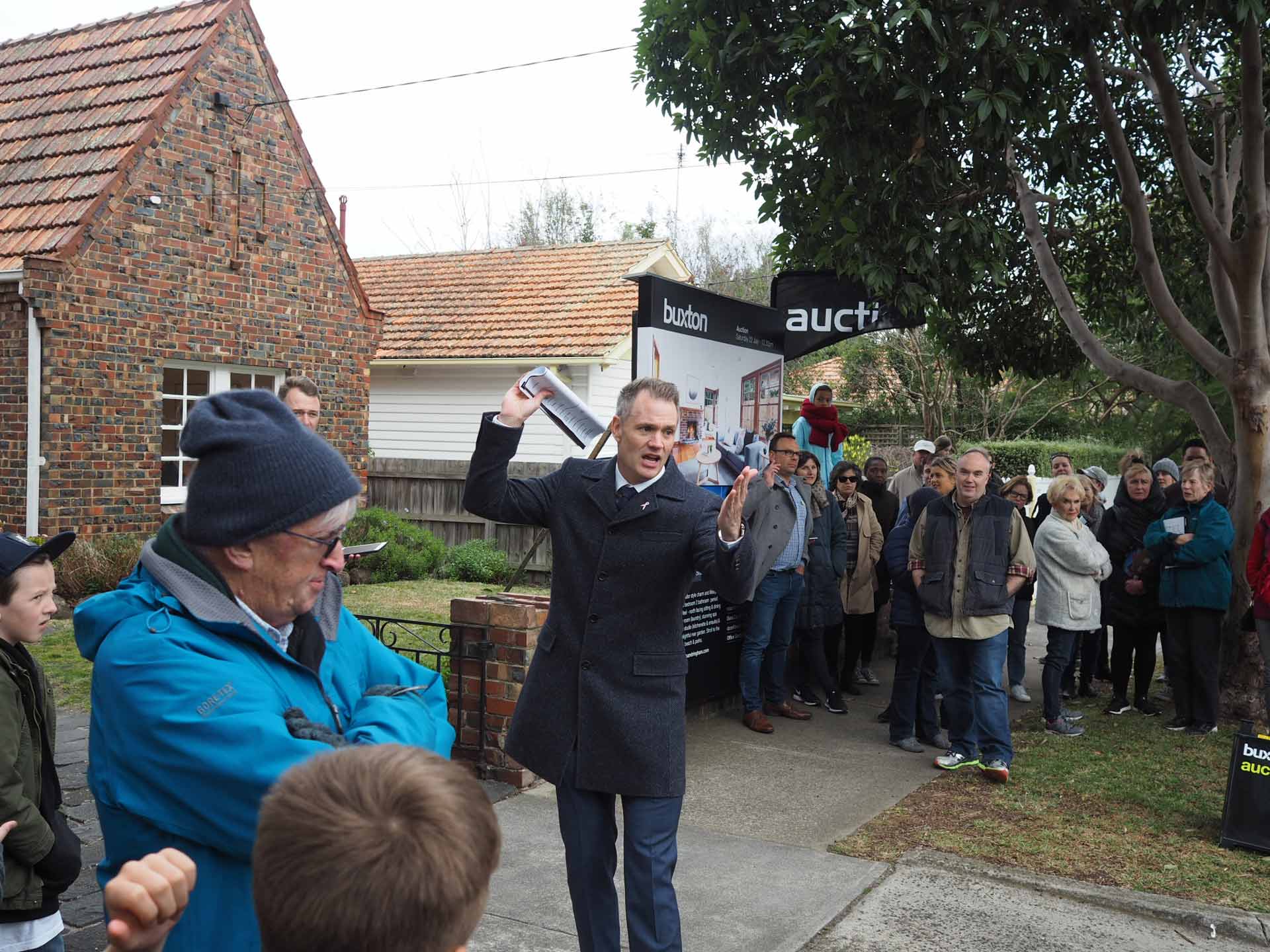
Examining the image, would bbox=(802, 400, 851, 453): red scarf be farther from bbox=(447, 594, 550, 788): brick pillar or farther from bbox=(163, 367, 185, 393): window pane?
bbox=(163, 367, 185, 393): window pane

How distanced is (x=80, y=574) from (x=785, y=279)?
289 inches

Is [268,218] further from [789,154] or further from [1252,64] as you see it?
[1252,64]

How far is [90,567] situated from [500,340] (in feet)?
30.0

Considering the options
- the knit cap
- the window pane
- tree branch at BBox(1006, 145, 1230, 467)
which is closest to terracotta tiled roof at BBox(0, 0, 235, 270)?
the window pane

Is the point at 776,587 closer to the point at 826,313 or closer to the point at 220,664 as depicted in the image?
the point at 826,313

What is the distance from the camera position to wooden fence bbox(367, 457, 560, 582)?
58.5 feet

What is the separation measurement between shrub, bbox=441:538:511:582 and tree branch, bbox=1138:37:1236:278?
1019 cm

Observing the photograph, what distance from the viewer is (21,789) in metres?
2.93

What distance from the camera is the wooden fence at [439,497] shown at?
702 inches

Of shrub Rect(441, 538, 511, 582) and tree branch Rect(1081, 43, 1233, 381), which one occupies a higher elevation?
tree branch Rect(1081, 43, 1233, 381)

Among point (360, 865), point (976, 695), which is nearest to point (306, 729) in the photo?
point (360, 865)

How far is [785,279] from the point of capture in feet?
31.4

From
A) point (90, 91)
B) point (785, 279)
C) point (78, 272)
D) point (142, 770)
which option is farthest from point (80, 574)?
point (142, 770)

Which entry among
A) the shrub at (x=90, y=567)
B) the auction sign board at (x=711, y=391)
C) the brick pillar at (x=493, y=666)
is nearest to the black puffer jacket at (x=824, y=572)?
the auction sign board at (x=711, y=391)
